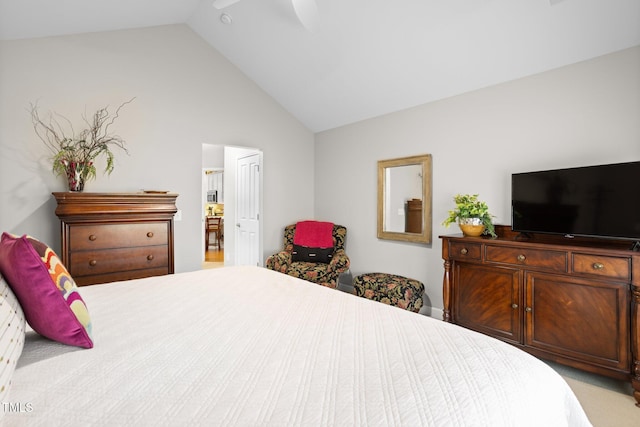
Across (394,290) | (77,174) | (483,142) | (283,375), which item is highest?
(483,142)

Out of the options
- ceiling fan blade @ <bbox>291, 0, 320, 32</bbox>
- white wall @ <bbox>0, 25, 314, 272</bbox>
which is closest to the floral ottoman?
white wall @ <bbox>0, 25, 314, 272</bbox>

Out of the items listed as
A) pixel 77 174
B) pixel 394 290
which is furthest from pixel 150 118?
pixel 394 290

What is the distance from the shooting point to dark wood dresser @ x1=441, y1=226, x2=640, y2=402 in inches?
81.1

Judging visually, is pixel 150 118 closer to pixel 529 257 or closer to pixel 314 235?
pixel 314 235

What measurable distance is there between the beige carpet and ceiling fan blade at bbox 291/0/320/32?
299 centimetres

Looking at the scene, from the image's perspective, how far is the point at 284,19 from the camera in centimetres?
324

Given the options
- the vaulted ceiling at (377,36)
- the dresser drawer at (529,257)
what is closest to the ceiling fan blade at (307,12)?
the vaulted ceiling at (377,36)

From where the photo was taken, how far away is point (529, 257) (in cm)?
244

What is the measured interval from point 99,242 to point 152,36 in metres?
2.31

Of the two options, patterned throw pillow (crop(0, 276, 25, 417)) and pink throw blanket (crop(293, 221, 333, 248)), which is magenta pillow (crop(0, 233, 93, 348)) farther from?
pink throw blanket (crop(293, 221, 333, 248))

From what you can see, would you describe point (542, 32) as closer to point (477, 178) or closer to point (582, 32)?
point (582, 32)

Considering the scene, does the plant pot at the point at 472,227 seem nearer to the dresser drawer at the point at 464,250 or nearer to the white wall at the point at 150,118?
the dresser drawer at the point at 464,250

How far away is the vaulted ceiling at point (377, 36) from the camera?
7.88 ft

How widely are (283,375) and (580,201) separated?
2.47 metres
